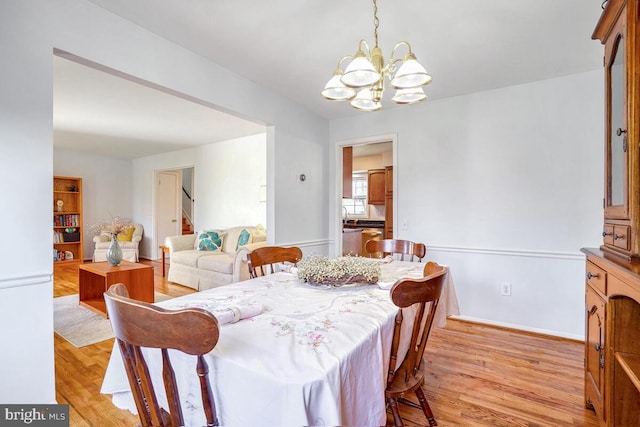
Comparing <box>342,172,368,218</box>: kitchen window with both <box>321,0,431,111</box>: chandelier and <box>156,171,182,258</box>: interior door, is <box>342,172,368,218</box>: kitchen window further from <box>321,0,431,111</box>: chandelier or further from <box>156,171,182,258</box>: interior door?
<box>321,0,431,111</box>: chandelier

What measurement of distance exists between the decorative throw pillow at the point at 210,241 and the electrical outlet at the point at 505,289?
151 inches

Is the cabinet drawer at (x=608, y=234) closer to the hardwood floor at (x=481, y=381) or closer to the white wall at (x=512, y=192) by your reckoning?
the hardwood floor at (x=481, y=381)

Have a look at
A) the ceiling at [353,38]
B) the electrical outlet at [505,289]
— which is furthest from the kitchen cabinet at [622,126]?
the electrical outlet at [505,289]

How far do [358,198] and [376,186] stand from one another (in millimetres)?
687

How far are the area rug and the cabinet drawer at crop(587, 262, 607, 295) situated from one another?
355 cm

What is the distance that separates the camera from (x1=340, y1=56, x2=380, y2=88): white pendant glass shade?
4.85 ft

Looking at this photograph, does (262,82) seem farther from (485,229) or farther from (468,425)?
(468,425)

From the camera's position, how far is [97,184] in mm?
6988

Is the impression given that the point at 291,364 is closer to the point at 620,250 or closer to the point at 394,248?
the point at 620,250

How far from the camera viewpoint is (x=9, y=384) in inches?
60.1

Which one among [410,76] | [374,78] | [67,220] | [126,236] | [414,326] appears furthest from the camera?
[126,236]

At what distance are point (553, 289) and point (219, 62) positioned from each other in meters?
3.53

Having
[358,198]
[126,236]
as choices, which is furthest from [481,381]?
[126,236]

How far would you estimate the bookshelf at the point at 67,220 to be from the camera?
6359 millimetres
